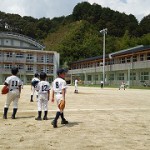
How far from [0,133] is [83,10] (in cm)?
11818

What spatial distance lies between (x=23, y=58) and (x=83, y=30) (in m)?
34.7

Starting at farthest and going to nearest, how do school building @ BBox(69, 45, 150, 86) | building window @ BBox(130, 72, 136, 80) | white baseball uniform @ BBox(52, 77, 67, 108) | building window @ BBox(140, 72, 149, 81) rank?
building window @ BBox(130, 72, 136, 80) < school building @ BBox(69, 45, 150, 86) < building window @ BBox(140, 72, 149, 81) < white baseball uniform @ BBox(52, 77, 67, 108)

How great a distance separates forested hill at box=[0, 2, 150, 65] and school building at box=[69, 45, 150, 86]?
33.6 ft

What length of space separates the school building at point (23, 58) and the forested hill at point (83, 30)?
25.1 feet

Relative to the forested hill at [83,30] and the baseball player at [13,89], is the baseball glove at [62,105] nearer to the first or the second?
the baseball player at [13,89]

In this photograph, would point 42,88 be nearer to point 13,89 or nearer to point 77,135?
point 13,89

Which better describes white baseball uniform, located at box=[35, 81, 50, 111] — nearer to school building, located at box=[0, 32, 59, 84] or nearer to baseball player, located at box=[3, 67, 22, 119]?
baseball player, located at box=[3, 67, 22, 119]

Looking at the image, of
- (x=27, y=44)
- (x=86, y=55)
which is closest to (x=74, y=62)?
(x=86, y=55)

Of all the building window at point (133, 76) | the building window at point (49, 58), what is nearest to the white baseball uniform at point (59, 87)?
the building window at point (133, 76)

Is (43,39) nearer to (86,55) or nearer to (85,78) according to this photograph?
(86,55)

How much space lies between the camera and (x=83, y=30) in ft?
340

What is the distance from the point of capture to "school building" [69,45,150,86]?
52375 millimetres

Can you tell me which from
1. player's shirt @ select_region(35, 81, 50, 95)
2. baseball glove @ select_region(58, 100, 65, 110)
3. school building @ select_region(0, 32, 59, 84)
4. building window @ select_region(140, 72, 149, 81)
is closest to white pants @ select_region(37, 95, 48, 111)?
player's shirt @ select_region(35, 81, 50, 95)

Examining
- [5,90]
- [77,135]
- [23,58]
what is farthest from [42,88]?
[23,58]
